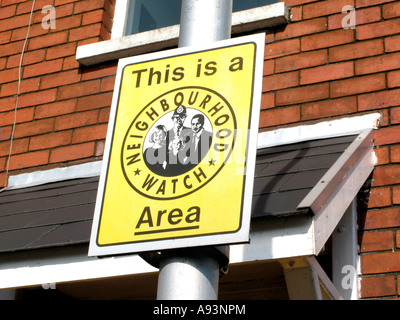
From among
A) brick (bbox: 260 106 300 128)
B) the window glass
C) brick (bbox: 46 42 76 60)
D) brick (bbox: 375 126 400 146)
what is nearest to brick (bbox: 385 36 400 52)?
brick (bbox: 375 126 400 146)

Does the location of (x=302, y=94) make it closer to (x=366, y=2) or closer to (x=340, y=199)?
(x=366, y=2)

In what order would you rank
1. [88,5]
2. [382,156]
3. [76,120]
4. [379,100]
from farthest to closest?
[88,5]
[76,120]
[379,100]
[382,156]

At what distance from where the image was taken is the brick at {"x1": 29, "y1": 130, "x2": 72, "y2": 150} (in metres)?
5.52

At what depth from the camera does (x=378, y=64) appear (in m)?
4.72

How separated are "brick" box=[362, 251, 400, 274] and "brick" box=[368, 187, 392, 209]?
0.97 ft

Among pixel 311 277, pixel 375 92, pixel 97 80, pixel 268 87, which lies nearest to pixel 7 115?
A: pixel 97 80

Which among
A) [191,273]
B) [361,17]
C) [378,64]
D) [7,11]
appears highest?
[7,11]

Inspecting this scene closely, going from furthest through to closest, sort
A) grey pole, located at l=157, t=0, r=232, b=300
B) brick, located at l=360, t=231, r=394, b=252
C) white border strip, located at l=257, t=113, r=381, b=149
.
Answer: white border strip, located at l=257, t=113, r=381, b=149
brick, located at l=360, t=231, r=394, b=252
grey pole, located at l=157, t=0, r=232, b=300

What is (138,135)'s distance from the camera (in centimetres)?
263

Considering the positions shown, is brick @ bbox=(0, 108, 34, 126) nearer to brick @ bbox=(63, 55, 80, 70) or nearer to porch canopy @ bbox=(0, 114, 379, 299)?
brick @ bbox=(63, 55, 80, 70)

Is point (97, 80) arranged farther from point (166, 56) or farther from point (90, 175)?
point (166, 56)

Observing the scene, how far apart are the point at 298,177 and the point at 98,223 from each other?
1.45 m

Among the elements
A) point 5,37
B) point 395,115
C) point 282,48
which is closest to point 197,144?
point 395,115

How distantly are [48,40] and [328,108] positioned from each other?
98.0 inches
